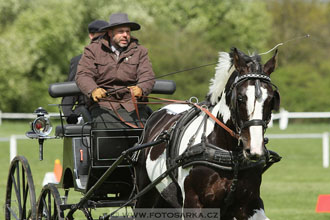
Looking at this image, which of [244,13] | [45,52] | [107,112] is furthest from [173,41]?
[107,112]

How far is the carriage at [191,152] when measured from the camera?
481cm

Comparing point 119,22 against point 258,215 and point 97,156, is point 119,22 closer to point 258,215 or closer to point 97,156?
point 97,156

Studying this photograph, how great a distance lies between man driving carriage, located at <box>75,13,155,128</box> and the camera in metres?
6.36

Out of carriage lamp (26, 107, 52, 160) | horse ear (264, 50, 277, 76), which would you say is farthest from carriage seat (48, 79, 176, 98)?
horse ear (264, 50, 277, 76)

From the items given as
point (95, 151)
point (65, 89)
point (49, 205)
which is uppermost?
point (65, 89)

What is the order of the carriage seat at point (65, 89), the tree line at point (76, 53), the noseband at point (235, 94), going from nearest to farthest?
the noseband at point (235, 94) < the carriage seat at point (65, 89) < the tree line at point (76, 53)

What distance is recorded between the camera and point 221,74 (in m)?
5.18

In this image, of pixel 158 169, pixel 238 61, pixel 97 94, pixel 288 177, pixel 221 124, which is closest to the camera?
pixel 238 61

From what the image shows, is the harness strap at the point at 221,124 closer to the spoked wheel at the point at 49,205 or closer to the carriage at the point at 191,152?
the carriage at the point at 191,152

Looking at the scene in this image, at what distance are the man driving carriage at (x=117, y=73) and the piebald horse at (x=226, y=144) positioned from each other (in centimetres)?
91

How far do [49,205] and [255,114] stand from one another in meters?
2.65

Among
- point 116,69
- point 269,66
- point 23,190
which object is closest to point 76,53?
point 23,190

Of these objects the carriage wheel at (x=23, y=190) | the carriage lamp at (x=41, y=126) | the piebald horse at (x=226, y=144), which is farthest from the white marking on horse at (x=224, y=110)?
the carriage wheel at (x=23, y=190)

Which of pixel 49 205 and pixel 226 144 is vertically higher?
pixel 226 144
